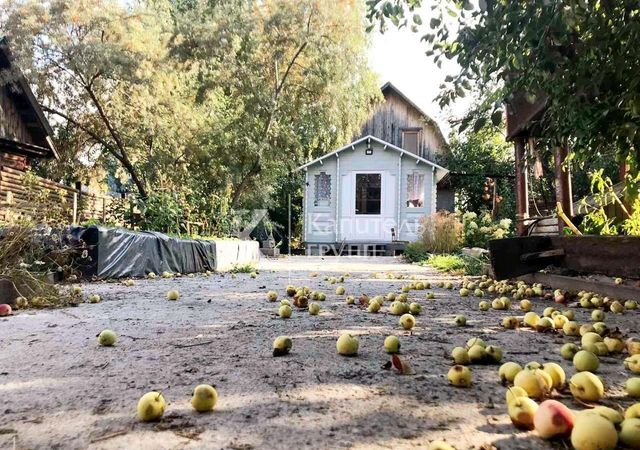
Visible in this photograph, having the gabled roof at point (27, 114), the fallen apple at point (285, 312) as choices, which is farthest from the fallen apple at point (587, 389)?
the gabled roof at point (27, 114)

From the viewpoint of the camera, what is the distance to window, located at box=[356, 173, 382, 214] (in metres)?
22.9

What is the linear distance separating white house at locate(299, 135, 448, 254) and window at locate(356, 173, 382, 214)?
0.05 m

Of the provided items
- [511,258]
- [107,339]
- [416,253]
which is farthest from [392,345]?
[416,253]

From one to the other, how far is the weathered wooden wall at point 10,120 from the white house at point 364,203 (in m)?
11.1

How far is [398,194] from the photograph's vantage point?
2211 cm

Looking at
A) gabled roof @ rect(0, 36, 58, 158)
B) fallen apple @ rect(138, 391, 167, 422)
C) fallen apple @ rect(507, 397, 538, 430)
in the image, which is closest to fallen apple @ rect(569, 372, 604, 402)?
fallen apple @ rect(507, 397, 538, 430)

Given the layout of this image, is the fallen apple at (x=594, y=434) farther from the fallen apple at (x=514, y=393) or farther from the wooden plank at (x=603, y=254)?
the wooden plank at (x=603, y=254)

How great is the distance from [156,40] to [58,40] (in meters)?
2.58

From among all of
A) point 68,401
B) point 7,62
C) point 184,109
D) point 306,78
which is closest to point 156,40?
point 184,109

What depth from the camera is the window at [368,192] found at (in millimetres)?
22875

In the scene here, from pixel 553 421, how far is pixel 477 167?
2448 cm

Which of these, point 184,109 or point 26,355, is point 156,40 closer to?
point 184,109

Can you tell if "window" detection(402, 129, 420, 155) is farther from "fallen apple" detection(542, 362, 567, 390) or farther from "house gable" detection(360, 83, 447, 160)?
"fallen apple" detection(542, 362, 567, 390)

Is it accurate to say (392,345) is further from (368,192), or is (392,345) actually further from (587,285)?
(368,192)
